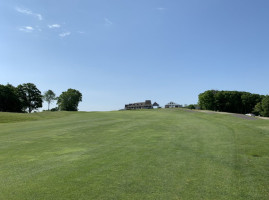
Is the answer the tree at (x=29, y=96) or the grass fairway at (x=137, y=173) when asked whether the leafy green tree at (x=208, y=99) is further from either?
the grass fairway at (x=137, y=173)

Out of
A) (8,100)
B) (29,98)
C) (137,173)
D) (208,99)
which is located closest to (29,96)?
(29,98)

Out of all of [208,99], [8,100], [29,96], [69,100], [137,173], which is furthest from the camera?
[69,100]

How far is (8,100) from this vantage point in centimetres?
7175

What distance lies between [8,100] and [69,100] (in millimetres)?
31587

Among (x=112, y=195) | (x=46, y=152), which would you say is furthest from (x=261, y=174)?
(x=46, y=152)

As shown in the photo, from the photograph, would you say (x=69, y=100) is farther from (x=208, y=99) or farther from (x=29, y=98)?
(x=208, y=99)

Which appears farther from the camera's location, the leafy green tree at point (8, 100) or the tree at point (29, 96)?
the tree at point (29, 96)

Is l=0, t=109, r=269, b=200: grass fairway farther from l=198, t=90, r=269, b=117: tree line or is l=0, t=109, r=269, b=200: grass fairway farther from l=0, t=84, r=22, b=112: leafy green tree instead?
l=198, t=90, r=269, b=117: tree line

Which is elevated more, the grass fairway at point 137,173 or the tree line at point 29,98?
the tree line at point 29,98

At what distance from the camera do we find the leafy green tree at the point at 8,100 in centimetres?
7006

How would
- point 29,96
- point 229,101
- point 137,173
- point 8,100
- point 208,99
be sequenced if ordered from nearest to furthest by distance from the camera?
point 137,173 < point 8,100 < point 29,96 < point 208,99 < point 229,101

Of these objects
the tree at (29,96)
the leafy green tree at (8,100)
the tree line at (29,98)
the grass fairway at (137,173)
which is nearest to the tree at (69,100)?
the tree line at (29,98)

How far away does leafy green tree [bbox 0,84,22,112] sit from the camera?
70062mm

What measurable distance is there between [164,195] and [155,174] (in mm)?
1185
